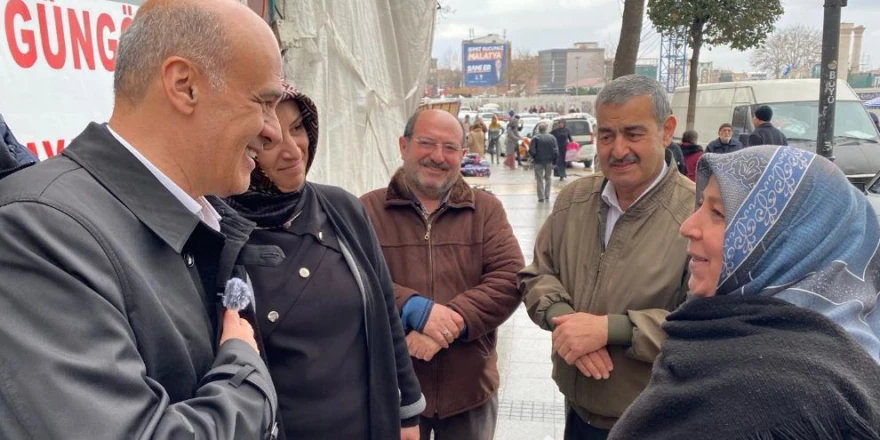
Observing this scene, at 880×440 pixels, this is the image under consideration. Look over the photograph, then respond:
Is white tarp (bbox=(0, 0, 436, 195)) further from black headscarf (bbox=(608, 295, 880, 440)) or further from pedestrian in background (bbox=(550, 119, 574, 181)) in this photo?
pedestrian in background (bbox=(550, 119, 574, 181))

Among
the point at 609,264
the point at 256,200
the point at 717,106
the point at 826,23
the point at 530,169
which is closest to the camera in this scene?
the point at 256,200

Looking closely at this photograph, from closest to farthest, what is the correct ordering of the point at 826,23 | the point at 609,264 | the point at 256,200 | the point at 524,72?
1. the point at 256,200
2. the point at 609,264
3. the point at 826,23
4. the point at 524,72

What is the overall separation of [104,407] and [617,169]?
1971 mm

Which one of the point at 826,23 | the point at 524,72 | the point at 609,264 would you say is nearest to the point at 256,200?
the point at 609,264

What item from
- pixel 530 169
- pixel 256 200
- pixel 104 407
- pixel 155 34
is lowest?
pixel 530 169

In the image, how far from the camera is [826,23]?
549cm

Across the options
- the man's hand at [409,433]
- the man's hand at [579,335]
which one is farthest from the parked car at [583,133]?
the man's hand at [409,433]

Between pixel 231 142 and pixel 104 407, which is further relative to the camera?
pixel 231 142

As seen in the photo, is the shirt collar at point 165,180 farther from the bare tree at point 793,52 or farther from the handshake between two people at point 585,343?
the bare tree at point 793,52

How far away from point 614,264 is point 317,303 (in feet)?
3.71

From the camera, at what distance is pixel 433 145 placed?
2742mm

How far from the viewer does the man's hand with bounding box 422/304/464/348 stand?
95.7 inches

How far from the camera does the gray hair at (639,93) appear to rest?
94.0 inches

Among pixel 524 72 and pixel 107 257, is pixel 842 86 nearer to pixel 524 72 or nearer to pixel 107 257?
pixel 107 257
